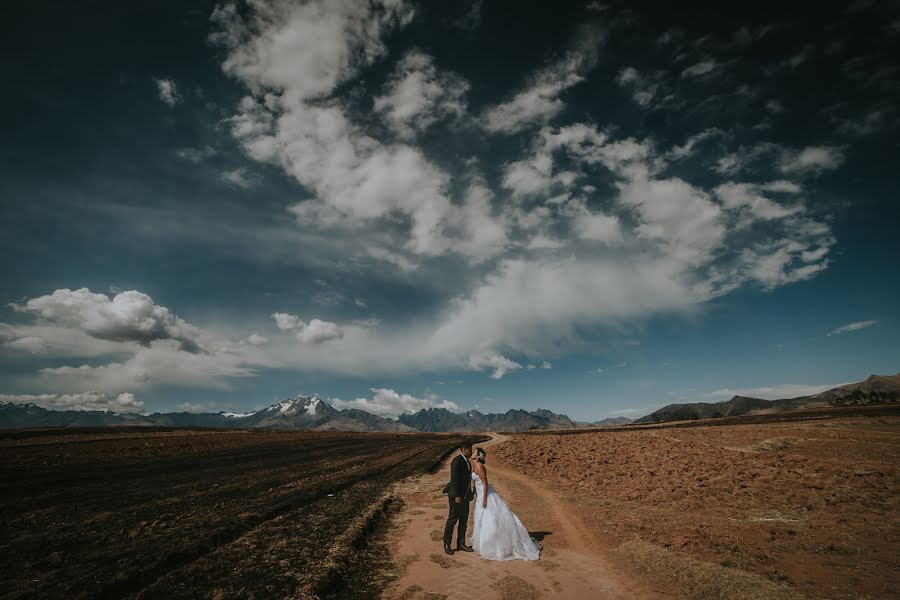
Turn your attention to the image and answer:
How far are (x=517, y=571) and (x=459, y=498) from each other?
2189 mm

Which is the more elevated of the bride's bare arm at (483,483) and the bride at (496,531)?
the bride's bare arm at (483,483)

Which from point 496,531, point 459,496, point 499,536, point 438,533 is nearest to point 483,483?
point 459,496

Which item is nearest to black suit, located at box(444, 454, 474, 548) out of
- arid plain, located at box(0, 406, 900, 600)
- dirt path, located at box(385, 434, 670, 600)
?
dirt path, located at box(385, 434, 670, 600)

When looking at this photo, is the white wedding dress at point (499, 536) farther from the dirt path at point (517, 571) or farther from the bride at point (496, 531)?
the dirt path at point (517, 571)

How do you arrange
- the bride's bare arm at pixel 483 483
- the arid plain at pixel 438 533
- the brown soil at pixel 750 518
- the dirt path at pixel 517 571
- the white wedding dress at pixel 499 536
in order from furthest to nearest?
1. the bride's bare arm at pixel 483 483
2. the white wedding dress at pixel 499 536
3. the brown soil at pixel 750 518
4. the arid plain at pixel 438 533
5. the dirt path at pixel 517 571

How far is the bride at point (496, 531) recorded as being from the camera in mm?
9887

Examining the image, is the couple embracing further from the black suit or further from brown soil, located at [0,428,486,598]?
brown soil, located at [0,428,486,598]

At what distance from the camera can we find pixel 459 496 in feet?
34.1

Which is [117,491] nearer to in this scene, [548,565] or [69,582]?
[69,582]

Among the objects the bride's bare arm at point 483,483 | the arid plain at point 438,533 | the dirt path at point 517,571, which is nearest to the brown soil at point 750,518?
the arid plain at point 438,533

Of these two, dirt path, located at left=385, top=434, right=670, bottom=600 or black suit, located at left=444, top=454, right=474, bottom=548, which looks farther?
black suit, located at left=444, top=454, right=474, bottom=548

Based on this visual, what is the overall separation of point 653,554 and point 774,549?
3.45 m

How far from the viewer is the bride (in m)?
9.89

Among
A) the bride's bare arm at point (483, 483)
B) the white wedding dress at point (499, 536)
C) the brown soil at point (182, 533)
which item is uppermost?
the bride's bare arm at point (483, 483)
